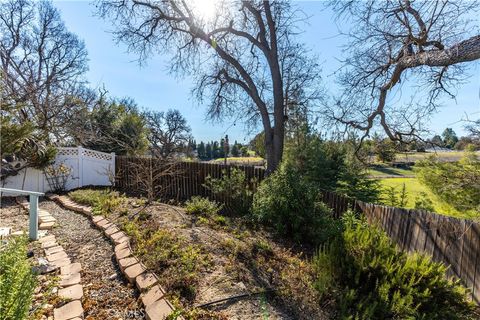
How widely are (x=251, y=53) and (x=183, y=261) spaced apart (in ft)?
27.5

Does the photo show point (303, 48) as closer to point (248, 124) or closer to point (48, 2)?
point (248, 124)

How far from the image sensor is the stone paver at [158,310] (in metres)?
2.00

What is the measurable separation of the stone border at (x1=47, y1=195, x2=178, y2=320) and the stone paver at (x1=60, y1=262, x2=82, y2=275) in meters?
0.38

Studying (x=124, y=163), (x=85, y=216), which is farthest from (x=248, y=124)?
(x=85, y=216)

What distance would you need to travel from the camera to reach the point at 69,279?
2605 mm

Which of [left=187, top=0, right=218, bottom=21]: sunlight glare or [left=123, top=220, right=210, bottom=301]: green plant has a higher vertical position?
[left=187, top=0, right=218, bottom=21]: sunlight glare

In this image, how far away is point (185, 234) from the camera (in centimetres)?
351

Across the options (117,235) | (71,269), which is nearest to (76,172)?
(117,235)

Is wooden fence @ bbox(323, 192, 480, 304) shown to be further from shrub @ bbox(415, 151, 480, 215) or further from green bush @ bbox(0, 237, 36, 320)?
green bush @ bbox(0, 237, 36, 320)

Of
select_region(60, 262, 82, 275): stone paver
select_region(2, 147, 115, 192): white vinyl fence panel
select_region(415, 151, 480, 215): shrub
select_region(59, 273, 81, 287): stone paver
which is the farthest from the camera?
select_region(2, 147, 115, 192): white vinyl fence panel

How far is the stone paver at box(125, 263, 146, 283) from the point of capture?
2.55 m

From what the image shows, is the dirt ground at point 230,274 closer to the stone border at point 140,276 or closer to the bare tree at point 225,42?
the stone border at point 140,276

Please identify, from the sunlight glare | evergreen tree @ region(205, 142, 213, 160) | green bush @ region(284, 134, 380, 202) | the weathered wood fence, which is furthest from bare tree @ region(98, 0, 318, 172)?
evergreen tree @ region(205, 142, 213, 160)

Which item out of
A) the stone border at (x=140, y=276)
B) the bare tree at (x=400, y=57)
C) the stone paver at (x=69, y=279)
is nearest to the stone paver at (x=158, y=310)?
the stone border at (x=140, y=276)
